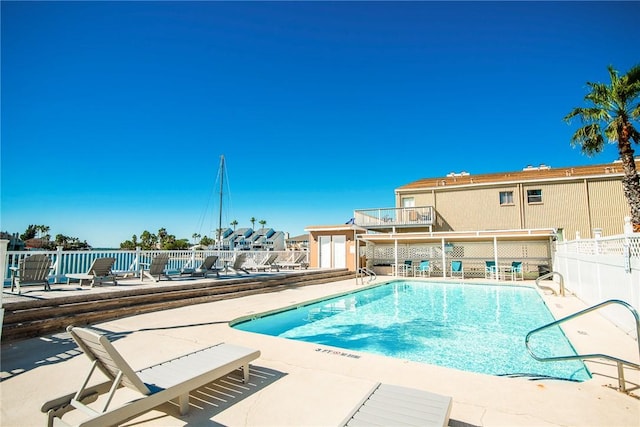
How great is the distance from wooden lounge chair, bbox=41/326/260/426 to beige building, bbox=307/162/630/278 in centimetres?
1418

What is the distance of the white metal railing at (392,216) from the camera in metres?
20.2

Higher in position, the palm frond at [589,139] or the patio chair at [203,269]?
the palm frond at [589,139]

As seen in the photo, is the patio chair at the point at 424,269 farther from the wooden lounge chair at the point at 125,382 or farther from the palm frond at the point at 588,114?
the wooden lounge chair at the point at 125,382

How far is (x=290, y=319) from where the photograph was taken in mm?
7812

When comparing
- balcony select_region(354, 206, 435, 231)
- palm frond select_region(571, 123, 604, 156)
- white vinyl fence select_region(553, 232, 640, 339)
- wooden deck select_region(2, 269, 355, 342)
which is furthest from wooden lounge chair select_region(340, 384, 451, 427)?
balcony select_region(354, 206, 435, 231)

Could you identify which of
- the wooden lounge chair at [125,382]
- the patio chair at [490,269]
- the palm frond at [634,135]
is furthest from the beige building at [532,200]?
the wooden lounge chair at [125,382]

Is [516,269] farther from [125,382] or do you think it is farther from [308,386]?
[125,382]

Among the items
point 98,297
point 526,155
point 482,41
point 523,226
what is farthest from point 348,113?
point 98,297

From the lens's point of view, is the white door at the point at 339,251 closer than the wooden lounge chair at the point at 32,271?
No

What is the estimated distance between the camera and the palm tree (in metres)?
12.1

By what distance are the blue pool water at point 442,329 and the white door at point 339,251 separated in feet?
22.4

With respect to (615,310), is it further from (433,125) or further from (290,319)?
(433,125)

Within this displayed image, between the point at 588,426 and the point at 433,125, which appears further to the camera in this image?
the point at 433,125

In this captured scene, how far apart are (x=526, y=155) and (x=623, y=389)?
A: 2620 cm
